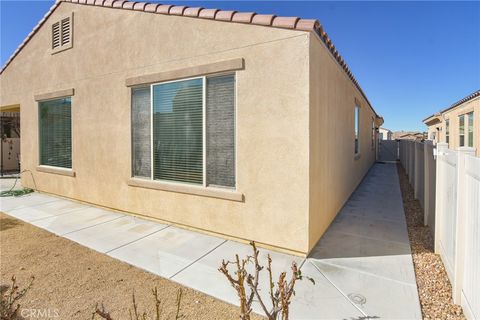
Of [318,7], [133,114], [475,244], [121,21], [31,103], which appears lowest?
[475,244]

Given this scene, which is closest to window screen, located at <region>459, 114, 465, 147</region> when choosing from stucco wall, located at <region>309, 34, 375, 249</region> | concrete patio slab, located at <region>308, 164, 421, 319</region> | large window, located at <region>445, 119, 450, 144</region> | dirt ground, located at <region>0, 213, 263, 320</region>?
large window, located at <region>445, 119, 450, 144</region>

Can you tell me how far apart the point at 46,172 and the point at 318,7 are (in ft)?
33.7

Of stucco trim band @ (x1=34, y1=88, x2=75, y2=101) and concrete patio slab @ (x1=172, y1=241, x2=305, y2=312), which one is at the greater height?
stucco trim band @ (x1=34, y1=88, x2=75, y2=101)

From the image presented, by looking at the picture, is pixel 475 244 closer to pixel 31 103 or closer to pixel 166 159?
pixel 166 159

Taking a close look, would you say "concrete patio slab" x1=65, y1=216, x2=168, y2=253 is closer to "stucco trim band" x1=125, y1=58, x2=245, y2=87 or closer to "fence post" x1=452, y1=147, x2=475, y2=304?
"stucco trim band" x1=125, y1=58, x2=245, y2=87

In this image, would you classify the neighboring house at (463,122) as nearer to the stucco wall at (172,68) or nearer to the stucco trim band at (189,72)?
the stucco wall at (172,68)

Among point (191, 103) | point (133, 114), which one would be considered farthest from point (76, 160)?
point (191, 103)

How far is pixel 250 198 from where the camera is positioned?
4645mm

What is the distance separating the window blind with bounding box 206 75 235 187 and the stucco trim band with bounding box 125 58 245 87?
0.18m

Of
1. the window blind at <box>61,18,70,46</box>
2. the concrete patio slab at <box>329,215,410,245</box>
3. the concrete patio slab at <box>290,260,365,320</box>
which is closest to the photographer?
the concrete patio slab at <box>290,260,365,320</box>

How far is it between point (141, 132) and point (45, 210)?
3.78 meters

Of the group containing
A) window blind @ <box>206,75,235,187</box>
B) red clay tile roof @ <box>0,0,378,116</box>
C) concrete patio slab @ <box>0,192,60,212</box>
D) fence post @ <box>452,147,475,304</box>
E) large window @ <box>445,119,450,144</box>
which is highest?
red clay tile roof @ <box>0,0,378,116</box>

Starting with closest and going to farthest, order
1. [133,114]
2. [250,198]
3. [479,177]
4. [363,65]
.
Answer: [479,177]
[250,198]
[133,114]
[363,65]

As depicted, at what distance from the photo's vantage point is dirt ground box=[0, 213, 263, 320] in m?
2.94
